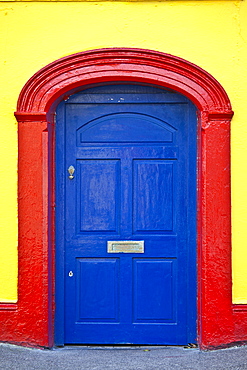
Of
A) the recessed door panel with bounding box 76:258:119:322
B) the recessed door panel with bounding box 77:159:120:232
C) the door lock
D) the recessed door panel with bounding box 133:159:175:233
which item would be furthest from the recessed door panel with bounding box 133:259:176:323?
the door lock

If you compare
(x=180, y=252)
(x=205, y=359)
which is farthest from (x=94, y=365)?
(x=180, y=252)

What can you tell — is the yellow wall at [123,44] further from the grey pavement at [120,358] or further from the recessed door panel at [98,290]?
the recessed door panel at [98,290]

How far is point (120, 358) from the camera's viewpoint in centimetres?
457

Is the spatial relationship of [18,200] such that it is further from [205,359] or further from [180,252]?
[205,359]

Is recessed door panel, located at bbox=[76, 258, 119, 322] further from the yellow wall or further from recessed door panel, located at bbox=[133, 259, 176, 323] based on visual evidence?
the yellow wall

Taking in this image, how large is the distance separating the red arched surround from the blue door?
0.20m

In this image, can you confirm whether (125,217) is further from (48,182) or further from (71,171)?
(48,182)

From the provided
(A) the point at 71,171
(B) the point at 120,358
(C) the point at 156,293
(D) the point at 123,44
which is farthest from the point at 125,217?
(D) the point at 123,44

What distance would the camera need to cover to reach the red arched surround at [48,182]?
4648 mm

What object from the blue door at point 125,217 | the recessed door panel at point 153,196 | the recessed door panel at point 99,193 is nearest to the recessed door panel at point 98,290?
the blue door at point 125,217

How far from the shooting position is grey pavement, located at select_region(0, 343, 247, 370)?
432 centimetres

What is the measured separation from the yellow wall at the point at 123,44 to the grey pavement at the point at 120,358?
1.73ft

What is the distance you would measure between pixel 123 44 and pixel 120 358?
2.94 metres

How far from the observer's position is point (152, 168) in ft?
16.1
